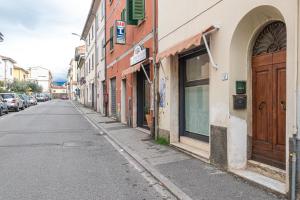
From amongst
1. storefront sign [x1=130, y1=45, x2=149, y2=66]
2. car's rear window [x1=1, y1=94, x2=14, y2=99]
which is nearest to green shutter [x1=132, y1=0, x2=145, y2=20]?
storefront sign [x1=130, y1=45, x2=149, y2=66]

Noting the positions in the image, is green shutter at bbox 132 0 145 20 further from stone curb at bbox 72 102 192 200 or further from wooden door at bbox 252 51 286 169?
wooden door at bbox 252 51 286 169

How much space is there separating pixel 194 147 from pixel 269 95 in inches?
141

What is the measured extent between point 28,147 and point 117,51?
36.2 ft

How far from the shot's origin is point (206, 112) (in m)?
9.59

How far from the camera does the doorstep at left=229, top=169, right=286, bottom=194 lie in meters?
5.73

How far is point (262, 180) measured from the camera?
20.5 ft

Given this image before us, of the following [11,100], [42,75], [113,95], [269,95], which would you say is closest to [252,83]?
[269,95]

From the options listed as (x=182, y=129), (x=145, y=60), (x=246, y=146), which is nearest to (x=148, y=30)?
(x=145, y=60)

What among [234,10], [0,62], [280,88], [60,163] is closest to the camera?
[280,88]

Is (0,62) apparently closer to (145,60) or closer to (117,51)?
(117,51)

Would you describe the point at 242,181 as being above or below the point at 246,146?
below

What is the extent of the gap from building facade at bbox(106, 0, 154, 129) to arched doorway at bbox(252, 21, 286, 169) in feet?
20.5

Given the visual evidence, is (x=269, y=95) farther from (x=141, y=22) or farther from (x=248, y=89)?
(x=141, y=22)

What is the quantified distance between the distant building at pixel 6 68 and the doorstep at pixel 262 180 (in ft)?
225
